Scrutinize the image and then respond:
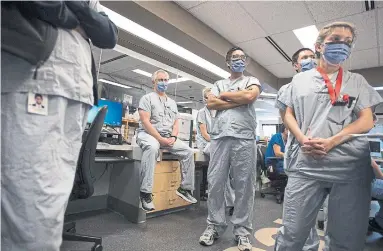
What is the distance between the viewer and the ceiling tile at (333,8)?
295 centimetres

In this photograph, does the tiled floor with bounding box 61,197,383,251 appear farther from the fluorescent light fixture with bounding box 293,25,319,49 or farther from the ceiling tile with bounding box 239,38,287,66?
the ceiling tile with bounding box 239,38,287,66

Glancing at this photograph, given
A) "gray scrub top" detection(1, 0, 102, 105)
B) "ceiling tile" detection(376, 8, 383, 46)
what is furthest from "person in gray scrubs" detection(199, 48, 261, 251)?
"ceiling tile" detection(376, 8, 383, 46)

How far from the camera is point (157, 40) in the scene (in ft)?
13.1

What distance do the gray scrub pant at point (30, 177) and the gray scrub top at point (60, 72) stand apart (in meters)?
0.03

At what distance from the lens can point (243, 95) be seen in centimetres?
162

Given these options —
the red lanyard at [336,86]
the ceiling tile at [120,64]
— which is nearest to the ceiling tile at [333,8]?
the red lanyard at [336,86]

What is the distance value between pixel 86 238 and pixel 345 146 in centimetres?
149

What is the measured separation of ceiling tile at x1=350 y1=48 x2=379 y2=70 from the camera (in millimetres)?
4281

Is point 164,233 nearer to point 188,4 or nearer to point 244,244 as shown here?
point 244,244

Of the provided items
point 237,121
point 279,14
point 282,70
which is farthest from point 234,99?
point 282,70

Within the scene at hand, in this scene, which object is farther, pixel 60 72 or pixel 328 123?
pixel 328 123

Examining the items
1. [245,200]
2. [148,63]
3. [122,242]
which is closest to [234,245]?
[245,200]

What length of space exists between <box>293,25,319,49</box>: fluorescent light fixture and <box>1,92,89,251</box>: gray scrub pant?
3.91m

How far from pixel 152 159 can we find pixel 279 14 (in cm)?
279
